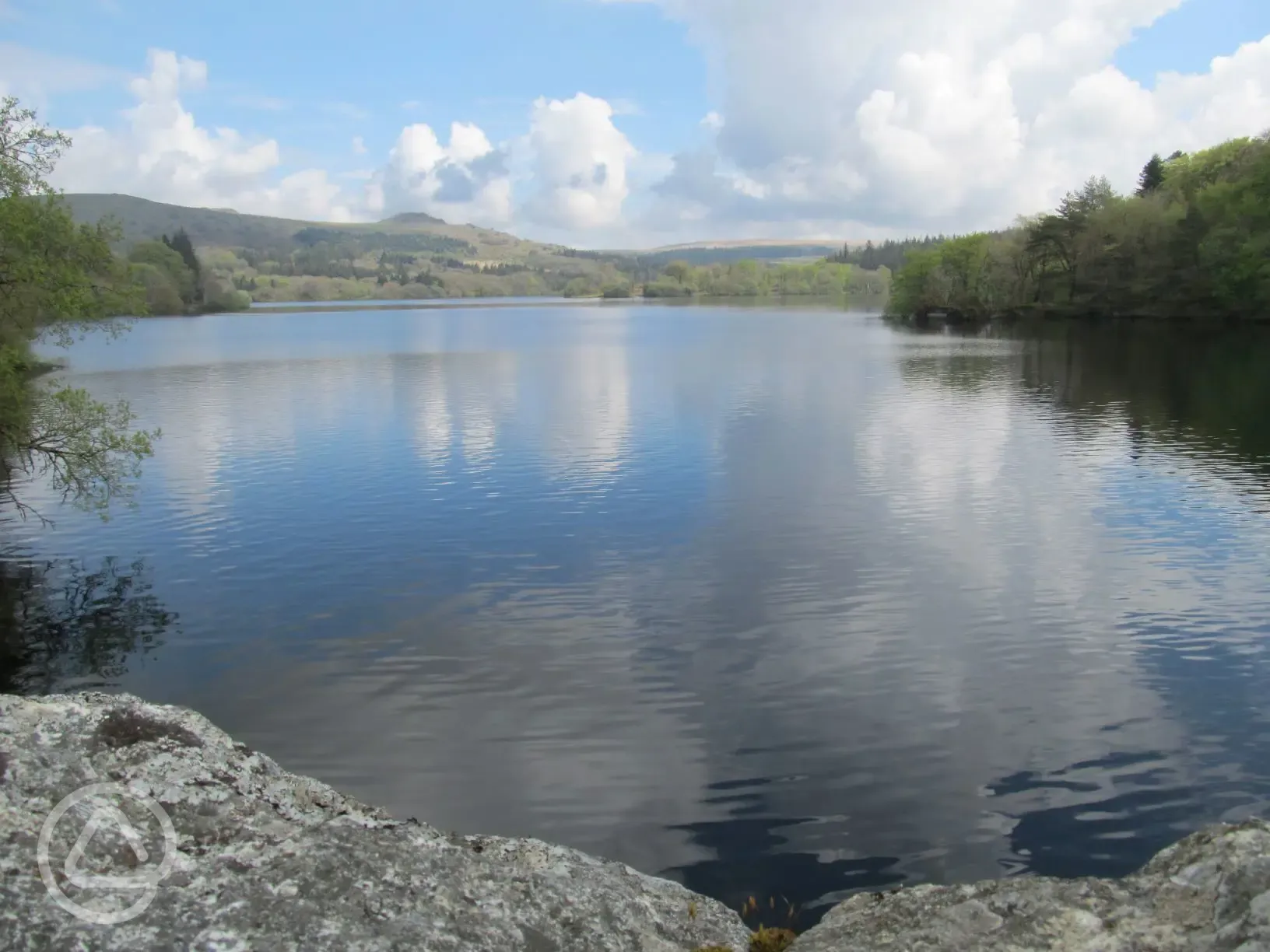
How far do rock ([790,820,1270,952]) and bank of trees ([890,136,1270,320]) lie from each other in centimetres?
11519

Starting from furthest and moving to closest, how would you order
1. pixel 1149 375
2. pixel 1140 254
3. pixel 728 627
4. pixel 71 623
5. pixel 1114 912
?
pixel 1140 254, pixel 1149 375, pixel 71 623, pixel 728 627, pixel 1114 912

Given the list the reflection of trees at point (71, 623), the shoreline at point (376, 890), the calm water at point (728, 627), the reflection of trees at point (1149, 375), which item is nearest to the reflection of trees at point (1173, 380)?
the reflection of trees at point (1149, 375)

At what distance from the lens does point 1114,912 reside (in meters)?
5.02

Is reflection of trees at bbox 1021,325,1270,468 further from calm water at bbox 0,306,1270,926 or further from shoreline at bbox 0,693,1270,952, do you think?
shoreline at bbox 0,693,1270,952

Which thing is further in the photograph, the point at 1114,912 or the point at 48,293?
the point at 48,293

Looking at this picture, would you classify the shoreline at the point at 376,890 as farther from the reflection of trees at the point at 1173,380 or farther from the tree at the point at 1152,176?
the tree at the point at 1152,176

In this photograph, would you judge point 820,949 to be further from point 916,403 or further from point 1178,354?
point 1178,354

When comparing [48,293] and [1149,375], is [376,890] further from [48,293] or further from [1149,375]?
[1149,375]

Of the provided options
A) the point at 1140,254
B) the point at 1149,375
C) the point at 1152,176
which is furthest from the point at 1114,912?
the point at 1152,176

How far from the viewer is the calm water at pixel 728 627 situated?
14.1 metres

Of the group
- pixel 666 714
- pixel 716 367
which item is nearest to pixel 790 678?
pixel 666 714

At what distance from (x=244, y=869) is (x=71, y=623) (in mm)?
21374

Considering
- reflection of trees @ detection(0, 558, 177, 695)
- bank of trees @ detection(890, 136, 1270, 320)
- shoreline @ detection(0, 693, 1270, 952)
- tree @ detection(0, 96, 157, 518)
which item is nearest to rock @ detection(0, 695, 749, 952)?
shoreline @ detection(0, 693, 1270, 952)

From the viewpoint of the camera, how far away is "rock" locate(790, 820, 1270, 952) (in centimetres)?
462
